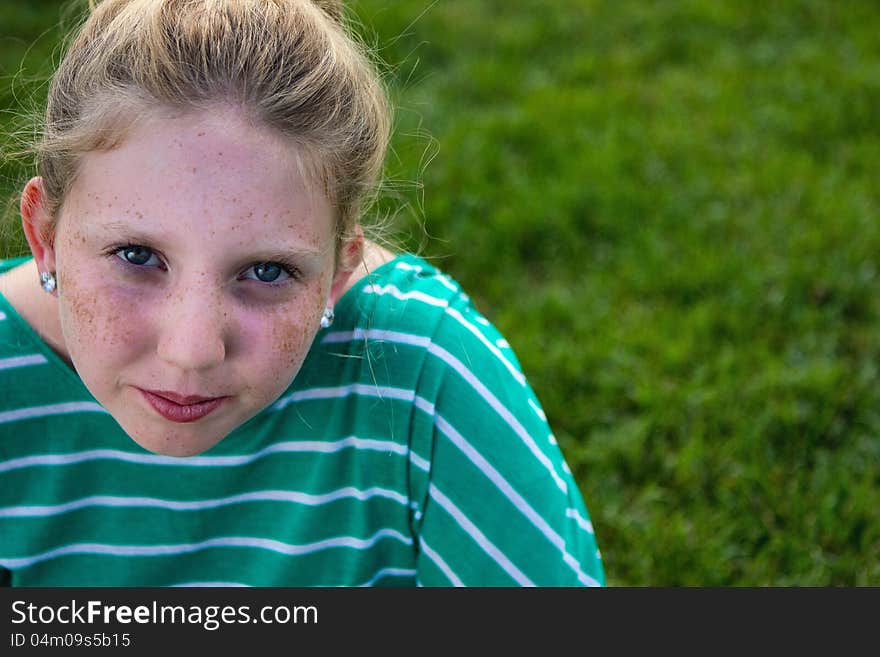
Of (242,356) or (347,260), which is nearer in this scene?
(242,356)

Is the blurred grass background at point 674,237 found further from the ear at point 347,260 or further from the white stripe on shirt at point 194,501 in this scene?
the white stripe on shirt at point 194,501

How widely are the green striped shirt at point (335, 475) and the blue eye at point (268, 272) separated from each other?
29 cm

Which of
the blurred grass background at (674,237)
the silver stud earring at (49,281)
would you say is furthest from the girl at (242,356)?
the blurred grass background at (674,237)

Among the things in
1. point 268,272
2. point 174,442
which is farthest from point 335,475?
point 268,272

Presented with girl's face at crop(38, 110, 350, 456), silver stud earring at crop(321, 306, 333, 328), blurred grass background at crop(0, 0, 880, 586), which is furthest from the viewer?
blurred grass background at crop(0, 0, 880, 586)

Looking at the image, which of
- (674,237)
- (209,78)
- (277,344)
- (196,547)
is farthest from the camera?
(674,237)

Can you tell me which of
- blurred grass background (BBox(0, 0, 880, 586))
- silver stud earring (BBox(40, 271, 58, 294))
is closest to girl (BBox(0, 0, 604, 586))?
silver stud earring (BBox(40, 271, 58, 294))

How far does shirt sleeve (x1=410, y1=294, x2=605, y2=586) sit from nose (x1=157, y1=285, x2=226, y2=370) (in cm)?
46

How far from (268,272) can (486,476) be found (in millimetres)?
576

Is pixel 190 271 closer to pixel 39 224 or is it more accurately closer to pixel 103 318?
pixel 103 318

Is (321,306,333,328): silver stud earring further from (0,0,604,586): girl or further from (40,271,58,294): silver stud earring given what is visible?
(40,271,58,294): silver stud earring

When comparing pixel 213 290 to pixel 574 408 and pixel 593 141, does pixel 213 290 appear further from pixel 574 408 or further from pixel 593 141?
pixel 593 141

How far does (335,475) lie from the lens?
1920 mm

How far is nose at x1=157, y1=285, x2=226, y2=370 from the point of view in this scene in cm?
148
